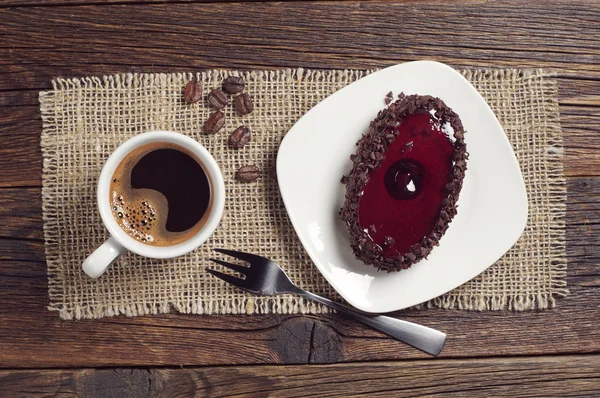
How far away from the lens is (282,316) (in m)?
1.11

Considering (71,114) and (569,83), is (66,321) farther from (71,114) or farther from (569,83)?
(569,83)

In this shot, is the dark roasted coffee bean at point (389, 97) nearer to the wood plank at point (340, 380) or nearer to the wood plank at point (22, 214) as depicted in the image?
the wood plank at point (340, 380)

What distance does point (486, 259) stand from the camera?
1.08 metres

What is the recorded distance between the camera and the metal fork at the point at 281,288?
1.08 meters

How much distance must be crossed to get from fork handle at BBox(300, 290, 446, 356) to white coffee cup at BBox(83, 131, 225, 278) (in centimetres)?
24

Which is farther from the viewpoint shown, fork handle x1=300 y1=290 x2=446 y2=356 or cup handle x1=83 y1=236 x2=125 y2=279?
fork handle x1=300 y1=290 x2=446 y2=356

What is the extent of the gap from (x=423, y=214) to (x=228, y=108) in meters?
0.40

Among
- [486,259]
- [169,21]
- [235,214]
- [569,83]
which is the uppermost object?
[169,21]

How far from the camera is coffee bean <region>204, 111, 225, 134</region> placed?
1.10 meters

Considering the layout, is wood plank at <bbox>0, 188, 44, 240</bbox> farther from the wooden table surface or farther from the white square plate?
the white square plate

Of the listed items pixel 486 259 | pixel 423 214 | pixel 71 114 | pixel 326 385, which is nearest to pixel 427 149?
pixel 423 214

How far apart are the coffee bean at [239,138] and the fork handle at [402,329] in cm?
29

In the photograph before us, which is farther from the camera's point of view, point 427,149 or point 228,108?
point 228,108

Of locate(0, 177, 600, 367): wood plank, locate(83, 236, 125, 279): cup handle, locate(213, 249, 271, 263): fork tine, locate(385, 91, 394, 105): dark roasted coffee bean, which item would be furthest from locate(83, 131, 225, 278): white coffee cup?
locate(385, 91, 394, 105): dark roasted coffee bean
